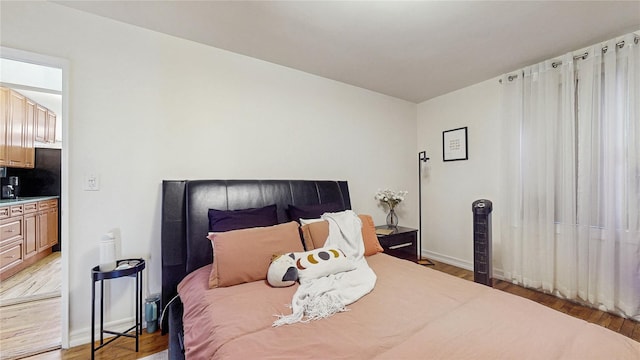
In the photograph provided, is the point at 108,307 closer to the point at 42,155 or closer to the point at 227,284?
the point at 227,284

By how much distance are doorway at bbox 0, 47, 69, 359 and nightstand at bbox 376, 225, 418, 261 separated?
2.73 meters

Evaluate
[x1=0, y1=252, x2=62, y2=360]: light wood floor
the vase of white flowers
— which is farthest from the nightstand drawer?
[x1=0, y1=252, x2=62, y2=360]: light wood floor

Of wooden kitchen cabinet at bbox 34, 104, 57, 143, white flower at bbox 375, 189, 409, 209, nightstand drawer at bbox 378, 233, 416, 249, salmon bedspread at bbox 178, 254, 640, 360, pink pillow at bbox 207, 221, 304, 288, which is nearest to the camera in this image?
salmon bedspread at bbox 178, 254, 640, 360

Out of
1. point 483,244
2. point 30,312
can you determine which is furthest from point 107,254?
point 483,244

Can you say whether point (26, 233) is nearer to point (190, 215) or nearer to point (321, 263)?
Result: point (190, 215)

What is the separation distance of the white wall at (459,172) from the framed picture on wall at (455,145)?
0.06 metres

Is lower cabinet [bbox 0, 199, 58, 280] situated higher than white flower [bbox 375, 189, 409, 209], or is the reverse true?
white flower [bbox 375, 189, 409, 209]

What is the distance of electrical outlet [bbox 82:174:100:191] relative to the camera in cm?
192

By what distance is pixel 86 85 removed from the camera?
193cm

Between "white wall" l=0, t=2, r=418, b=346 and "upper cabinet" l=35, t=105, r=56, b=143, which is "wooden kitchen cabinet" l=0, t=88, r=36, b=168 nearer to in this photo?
"upper cabinet" l=35, t=105, r=56, b=143

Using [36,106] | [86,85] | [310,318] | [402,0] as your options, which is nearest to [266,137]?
[86,85]

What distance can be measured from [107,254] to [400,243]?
8.96ft

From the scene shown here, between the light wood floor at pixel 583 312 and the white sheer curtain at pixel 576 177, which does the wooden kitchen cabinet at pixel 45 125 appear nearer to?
the white sheer curtain at pixel 576 177

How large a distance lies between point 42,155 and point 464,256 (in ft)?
22.8
